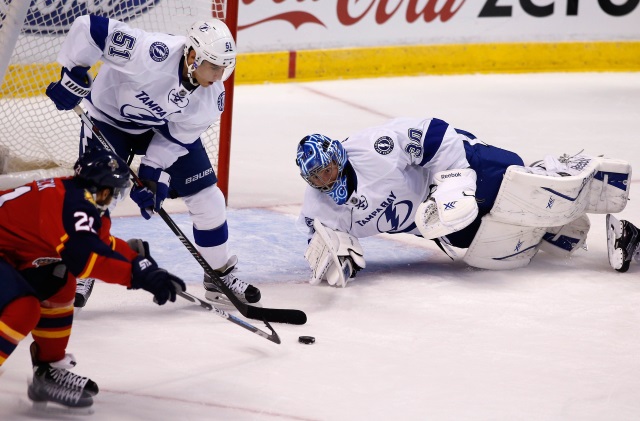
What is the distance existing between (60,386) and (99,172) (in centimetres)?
55

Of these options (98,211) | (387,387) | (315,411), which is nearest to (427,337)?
(387,387)

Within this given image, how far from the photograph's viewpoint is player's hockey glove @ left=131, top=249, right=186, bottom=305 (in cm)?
265

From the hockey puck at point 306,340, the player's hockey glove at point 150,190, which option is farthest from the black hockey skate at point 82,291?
the hockey puck at point 306,340

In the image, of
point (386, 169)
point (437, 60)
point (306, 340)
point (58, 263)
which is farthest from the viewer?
point (437, 60)

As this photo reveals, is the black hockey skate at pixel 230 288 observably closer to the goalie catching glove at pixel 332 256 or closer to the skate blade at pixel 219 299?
the skate blade at pixel 219 299

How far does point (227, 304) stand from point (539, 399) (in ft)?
3.98

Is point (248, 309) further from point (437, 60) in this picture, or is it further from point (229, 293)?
point (437, 60)

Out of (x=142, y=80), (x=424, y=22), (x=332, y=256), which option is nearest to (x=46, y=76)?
(x=142, y=80)

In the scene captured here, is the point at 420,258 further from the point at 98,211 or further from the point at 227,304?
the point at 98,211

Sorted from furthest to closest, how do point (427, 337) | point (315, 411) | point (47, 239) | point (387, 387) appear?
point (427, 337) < point (387, 387) < point (315, 411) < point (47, 239)

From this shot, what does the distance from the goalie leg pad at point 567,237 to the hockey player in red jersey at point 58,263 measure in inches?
79.2

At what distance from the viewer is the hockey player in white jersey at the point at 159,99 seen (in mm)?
3508

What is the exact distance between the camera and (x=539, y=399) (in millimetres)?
2990

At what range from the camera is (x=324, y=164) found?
3.79 metres
